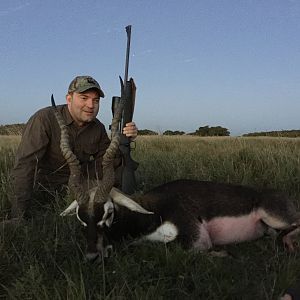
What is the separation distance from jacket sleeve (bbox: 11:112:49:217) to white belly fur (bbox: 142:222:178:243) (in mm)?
1510

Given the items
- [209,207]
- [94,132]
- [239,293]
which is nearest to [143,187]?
[94,132]

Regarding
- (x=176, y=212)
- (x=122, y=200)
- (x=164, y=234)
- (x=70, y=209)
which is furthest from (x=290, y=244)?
(x=70, y=209)

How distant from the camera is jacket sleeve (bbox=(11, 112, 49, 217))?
193 inches

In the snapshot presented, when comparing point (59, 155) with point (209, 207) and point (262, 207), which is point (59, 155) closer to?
point (209, 207)

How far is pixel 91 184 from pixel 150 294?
5.03 ft

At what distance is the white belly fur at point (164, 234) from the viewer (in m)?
4.04

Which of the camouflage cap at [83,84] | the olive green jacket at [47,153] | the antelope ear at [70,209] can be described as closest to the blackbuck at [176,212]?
→ the antelope ear at [70,209]

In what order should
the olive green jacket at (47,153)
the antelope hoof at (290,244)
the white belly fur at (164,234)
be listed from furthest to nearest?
the olive green jacket at (47,153) → the antelope hoof at (290,244) → the white belly fur at (164,234)

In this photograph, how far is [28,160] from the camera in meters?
5.24

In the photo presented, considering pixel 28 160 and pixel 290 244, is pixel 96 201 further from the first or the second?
pixel 290 244

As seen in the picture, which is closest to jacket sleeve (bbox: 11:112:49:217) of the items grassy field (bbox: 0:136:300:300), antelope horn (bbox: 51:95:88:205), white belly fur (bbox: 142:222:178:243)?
grassy field (bbox: 0:136:300:300)

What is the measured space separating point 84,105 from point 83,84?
0.28 meters

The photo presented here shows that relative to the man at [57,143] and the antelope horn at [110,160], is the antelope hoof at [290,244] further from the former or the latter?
the man at [57,143]

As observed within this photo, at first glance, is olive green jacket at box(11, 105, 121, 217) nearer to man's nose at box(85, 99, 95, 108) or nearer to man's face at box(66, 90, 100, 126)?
man's face at box(66, 90, 100, 126)
